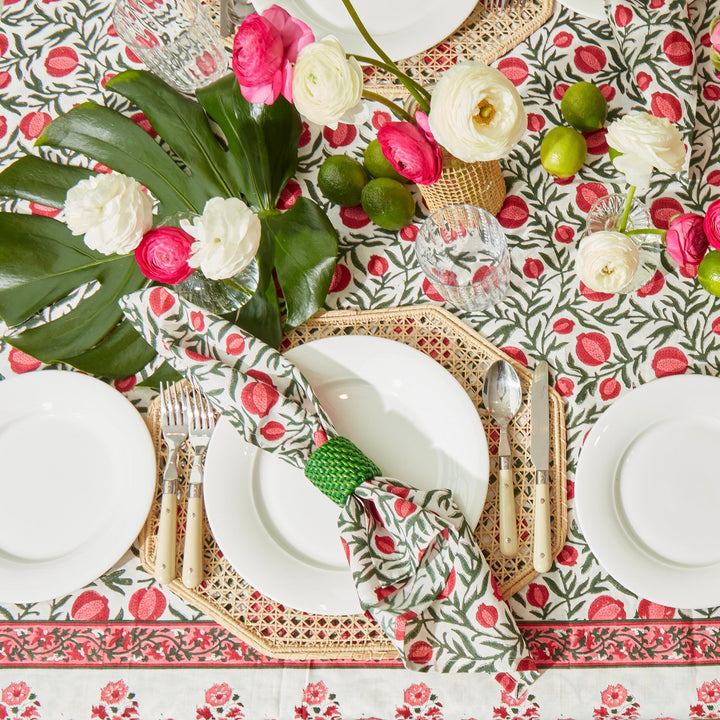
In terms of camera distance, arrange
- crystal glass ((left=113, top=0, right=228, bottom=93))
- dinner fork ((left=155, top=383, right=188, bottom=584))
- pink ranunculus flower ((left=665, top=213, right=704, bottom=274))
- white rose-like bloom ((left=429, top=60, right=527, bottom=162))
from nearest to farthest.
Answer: white rose-like bloom ((left=429, top=60, right=527, bottom=162))
pink ranunculus flower ((left=665, top=213, right=704, bottom=274))
dinner fork ((left=155, top=383, right=188, bottom=584))
crystal glass ((left=113, top=0, right=228, bottom=93))

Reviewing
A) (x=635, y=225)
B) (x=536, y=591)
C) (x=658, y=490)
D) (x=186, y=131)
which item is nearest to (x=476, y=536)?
(x=536, y=591)

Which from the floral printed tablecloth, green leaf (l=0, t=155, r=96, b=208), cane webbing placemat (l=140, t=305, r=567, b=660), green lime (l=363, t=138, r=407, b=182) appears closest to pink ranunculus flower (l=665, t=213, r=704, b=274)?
the floral printed tablecloth

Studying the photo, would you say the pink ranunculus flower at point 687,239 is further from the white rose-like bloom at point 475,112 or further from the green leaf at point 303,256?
the green leaf at point 303,256

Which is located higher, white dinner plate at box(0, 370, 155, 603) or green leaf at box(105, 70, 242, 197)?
green leaf at box(105, 70, 242, 197)

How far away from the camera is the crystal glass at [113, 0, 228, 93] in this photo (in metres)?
0.93

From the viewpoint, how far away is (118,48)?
102cm

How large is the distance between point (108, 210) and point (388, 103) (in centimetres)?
32

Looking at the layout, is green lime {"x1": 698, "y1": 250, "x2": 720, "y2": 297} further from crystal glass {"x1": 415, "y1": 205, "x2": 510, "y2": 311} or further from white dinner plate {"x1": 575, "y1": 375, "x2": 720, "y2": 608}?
crystal glass {"x1": 415, "y1": 205, "x2": 510, "y2": 311}

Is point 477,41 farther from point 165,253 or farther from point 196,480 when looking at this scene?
point 196,480

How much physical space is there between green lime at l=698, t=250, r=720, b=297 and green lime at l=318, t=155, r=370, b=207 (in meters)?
0.42

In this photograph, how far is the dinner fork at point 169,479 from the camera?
82 centimetres

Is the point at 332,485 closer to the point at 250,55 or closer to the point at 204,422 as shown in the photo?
the point at 204,422

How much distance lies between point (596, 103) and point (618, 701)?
2.35 feet

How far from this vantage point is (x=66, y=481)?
88 centimetres
